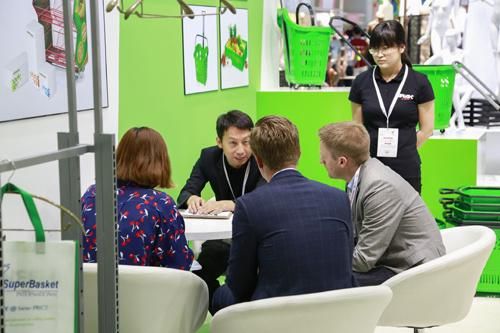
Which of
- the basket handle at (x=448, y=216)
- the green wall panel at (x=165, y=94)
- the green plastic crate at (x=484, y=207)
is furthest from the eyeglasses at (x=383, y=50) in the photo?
the green wall panel at (x=165, y=94)

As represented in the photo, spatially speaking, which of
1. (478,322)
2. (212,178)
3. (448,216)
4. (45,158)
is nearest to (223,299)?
(45,158)

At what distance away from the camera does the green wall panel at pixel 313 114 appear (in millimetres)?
6762

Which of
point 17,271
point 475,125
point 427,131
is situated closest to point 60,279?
point 17,271

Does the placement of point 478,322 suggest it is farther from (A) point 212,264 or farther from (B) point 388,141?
(A) point 212,264

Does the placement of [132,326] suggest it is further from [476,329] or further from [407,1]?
[407,1]

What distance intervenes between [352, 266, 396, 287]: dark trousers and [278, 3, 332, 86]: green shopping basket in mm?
4011

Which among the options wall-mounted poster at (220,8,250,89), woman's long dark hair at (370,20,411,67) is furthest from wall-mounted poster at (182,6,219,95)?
woman's long dark hair at (370,20,411,67)

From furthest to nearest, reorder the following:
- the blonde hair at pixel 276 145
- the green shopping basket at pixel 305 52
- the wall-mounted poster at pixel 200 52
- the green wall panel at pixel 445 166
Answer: the green shopping basket at pixel 305 52 < the green wall panel at pixel 445 166 < the wall-mounted poster at pixel 200 52 < the blonde hair at pixel 276 145

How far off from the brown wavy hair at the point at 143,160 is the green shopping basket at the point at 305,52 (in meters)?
4.20

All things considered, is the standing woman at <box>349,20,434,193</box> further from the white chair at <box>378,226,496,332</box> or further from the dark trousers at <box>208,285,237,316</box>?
the dark trousers at <box>208,285,237,316</box>

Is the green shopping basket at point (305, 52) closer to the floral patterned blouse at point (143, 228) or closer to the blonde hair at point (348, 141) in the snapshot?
the blonde hair at point (348, 141)

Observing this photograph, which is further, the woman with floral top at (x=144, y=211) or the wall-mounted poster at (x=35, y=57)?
the wall-mounted poster at (x=35, y=57)

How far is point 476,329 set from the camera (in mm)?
4496

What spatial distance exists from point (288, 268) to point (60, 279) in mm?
855
